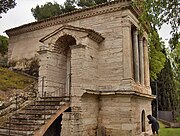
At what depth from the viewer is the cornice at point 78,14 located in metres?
11.7

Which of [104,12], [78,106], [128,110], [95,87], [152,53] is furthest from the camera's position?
[152,53]

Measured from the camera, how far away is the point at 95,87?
1108 centimetres

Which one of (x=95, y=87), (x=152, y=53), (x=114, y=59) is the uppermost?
(x=152, y=53)

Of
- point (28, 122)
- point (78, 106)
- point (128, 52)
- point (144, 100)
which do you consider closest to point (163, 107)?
point (144, 100)

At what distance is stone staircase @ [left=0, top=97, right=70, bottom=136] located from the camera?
827 cm

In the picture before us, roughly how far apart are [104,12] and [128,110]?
5.50m

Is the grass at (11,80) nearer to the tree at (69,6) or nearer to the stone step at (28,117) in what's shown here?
the stone step at (28,117)

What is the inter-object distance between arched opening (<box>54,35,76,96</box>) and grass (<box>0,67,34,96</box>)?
2722 millimetres

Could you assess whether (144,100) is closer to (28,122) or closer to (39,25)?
(28,122)

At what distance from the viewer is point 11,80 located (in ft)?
→ 44.9

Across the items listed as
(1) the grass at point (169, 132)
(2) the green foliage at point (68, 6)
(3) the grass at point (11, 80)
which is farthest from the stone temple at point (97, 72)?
(2) the green foliage at point (68, 6)

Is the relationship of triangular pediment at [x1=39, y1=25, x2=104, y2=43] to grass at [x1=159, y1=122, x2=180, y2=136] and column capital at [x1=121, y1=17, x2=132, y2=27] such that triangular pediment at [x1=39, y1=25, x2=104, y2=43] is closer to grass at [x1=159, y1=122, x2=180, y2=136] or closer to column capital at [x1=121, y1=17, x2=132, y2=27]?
column capital at [x1=121, y1=17, x2=132, y2=27]

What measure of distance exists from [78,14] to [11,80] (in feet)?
19.4

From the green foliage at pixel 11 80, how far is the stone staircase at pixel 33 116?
288cm
